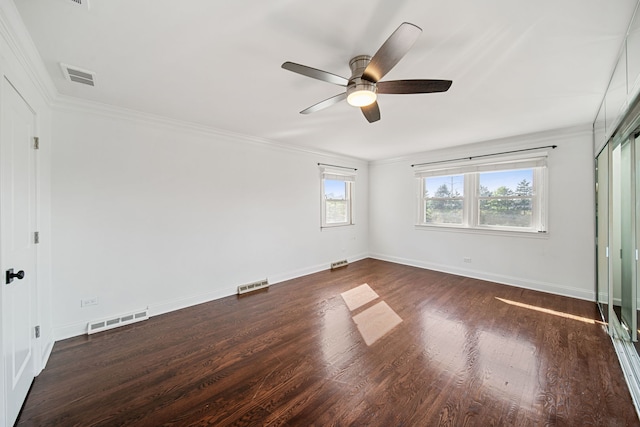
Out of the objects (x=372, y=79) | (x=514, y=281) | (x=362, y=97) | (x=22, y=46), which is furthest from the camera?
(x=514, y=281)

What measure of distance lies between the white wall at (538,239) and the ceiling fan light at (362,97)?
355cm

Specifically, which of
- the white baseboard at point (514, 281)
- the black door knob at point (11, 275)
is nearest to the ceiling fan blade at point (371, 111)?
the black door knob at point (11, 275)

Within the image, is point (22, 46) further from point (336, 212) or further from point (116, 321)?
point (336, 212)

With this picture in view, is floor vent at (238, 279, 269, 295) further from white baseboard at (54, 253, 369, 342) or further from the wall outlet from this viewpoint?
the wall outlet

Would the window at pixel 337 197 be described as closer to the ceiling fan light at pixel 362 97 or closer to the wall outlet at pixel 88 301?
the ceiling fan light at pixel 362 97

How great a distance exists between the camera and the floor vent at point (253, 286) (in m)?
3.95

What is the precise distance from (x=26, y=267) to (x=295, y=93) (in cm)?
264

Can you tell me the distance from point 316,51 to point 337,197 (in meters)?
3.96

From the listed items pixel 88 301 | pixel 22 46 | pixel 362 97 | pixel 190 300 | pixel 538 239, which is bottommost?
pixel 190 300

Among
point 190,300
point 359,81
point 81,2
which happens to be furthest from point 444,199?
point 81,2

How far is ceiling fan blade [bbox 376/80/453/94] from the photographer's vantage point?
1778mm

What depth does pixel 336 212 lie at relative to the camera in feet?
18.6

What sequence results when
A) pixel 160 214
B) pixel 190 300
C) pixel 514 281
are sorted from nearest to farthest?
1. pixel 160 214
2. pixel 190 300
3. pixel 514 281

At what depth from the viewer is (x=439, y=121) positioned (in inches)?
132
